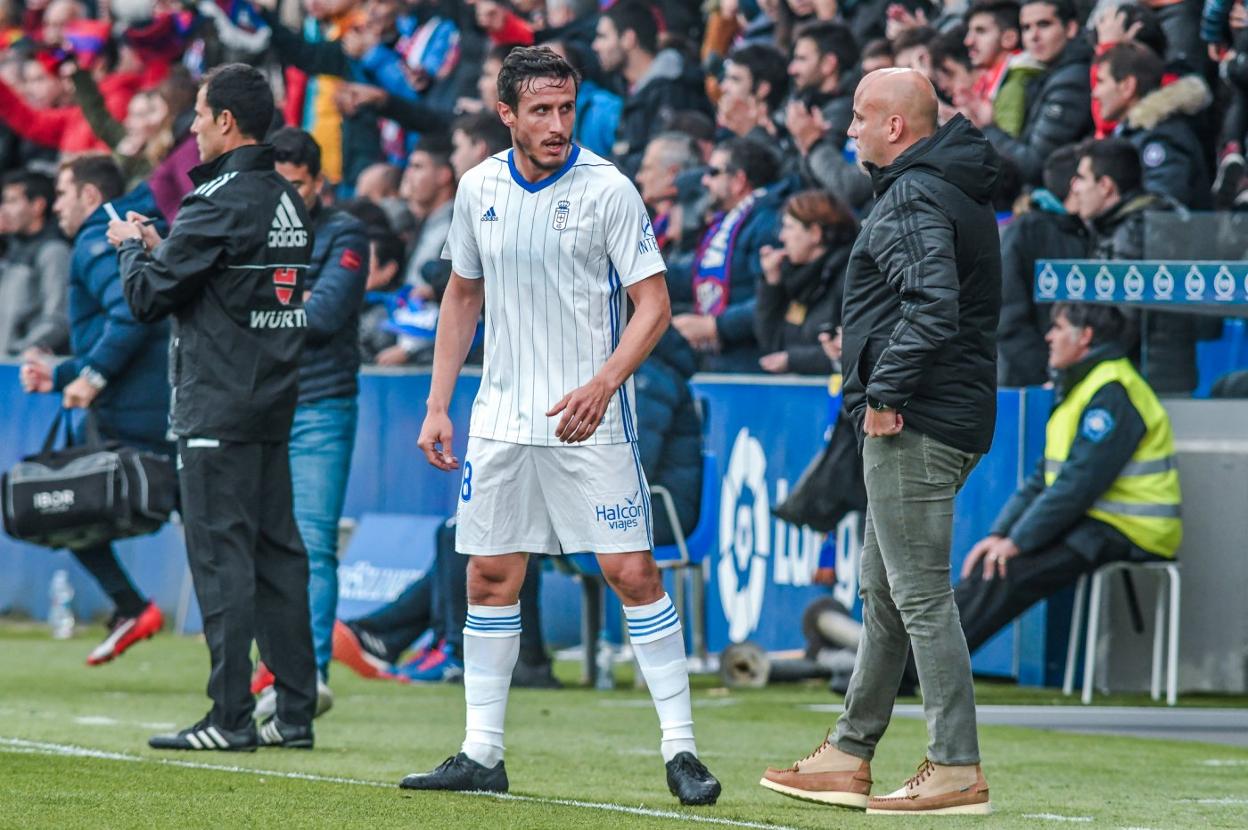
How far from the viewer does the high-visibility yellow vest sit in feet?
35.3

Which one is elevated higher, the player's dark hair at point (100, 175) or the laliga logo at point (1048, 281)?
the player's dark hair at point (100, 175)

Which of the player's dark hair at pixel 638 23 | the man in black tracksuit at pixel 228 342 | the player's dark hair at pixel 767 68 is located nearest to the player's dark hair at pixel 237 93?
the man in black tracksuit at pixel 228 342

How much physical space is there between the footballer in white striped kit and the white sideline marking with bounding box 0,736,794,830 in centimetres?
18

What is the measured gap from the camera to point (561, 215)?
6707 millimetres

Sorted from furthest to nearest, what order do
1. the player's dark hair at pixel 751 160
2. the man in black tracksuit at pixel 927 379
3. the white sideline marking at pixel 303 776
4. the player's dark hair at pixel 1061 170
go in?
the player's dark hair at pixel 751 160 < the player's dark hair at pixel 1061 170 < the man in black tracksuit at pixel 927 379 < the white sideline marking at pixel 303 776

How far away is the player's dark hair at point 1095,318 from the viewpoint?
10.9 meters

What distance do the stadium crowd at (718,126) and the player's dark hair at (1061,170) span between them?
15 mm

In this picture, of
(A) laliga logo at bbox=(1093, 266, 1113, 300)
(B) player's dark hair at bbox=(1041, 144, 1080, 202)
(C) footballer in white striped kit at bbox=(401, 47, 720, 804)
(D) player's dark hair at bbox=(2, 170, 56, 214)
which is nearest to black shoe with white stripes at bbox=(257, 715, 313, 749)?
(C) footballer in white striped kit at bbox=(401, 47, 720, 804)

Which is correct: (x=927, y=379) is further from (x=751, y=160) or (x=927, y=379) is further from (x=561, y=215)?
(x=751, y=160)

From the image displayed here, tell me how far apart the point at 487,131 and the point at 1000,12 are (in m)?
3.25

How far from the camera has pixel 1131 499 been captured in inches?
424

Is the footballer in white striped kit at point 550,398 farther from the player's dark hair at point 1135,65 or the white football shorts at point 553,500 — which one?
the player's dark hair at point 1135,65

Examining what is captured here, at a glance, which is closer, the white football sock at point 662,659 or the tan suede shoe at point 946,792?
the tan suede shoe at point 946,792

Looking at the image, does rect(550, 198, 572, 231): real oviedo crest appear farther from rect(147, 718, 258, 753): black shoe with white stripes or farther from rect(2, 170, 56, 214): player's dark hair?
rect(2, 170, 56, 214): player's dark hair
